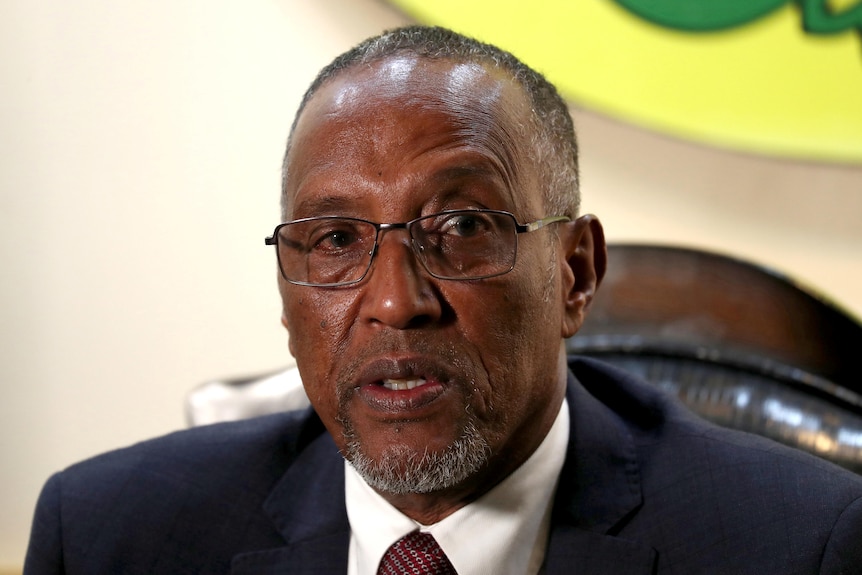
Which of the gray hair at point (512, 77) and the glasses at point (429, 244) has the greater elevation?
the gray hair at point (512, 77)

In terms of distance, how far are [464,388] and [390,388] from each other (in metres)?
0.08

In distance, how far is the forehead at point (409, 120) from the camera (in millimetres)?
1120

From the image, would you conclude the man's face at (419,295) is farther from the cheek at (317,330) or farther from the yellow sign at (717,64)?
the yellow sign at (717,64)

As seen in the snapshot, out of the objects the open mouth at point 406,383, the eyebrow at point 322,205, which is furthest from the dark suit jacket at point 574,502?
the eyebrow at point 322,205

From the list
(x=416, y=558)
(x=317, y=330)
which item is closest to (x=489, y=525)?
(x=416, y=558)

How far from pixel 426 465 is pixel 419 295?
194 mm

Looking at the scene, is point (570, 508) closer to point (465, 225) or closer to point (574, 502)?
point (574, 502)

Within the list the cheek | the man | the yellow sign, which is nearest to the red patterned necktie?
the man

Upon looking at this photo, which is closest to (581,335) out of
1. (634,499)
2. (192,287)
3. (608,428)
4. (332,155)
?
(608,428)

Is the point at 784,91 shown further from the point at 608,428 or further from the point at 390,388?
the point at 390,388

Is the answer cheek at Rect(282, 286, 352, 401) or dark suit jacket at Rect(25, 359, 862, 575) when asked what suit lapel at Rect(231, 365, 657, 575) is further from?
cheek at Rect(282, 286, 352, 401)

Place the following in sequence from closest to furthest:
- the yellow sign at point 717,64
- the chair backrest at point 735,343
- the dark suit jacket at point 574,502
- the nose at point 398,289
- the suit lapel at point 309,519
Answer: the nose at point 398,289 → the dark suit jacket at point 574,502 → the suit lapel at point 309,519 → the chair backrest at point 735,343 → the yellow sign at point 717,64

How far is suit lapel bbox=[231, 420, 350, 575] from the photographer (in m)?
1.31

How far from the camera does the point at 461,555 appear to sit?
1.20 metres
